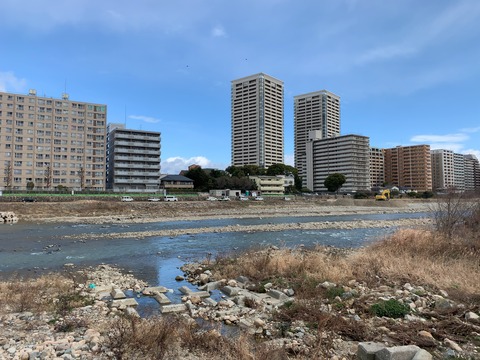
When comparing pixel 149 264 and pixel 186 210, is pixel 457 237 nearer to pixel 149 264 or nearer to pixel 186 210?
pixel 149 264

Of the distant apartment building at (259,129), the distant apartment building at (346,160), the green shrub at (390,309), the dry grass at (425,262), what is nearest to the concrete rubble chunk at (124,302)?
the green shrub at (390,309)

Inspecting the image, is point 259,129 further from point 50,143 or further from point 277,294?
point 277,294

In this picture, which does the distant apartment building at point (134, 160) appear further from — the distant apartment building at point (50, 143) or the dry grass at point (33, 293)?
the dry grass at point (33, 293)

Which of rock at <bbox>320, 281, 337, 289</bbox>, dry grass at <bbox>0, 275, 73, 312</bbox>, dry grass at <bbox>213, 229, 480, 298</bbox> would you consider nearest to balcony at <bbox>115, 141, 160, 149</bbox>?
dry grass at <bbox>0, 275, 73, 312</bbox>

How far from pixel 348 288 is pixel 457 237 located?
7613 mm

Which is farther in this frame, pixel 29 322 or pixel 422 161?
pixel 422 161

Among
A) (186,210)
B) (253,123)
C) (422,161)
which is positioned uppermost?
(253,123)

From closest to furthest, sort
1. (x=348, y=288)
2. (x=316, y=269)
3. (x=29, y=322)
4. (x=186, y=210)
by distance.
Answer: (x=29, y=322), (x=348, y=288), (x=316, y=269), (x=186, y=210)

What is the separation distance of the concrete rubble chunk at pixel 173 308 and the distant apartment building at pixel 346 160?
5837 inches

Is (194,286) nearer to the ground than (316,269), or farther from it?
nearer to the ground

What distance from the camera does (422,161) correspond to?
525 ft

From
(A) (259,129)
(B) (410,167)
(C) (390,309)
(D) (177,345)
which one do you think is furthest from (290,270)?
(A) (259,129)

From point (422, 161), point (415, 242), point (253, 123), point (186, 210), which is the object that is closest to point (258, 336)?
point (415, 242)

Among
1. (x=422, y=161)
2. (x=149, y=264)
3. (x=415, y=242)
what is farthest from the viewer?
(x=422, y=161)
